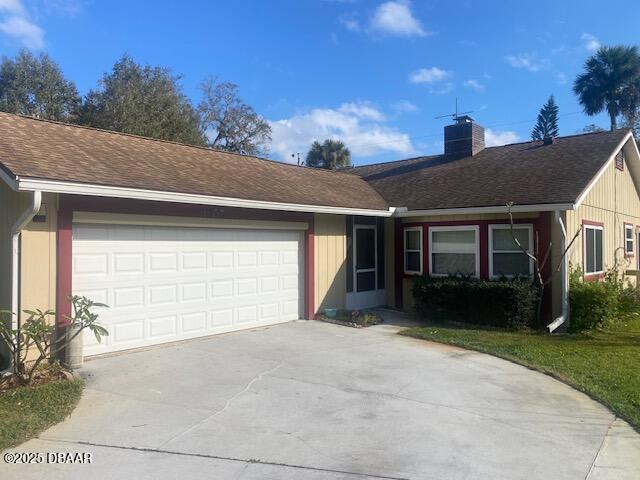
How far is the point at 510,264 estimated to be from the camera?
11664 mm

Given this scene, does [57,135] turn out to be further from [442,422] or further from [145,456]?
[442,422]

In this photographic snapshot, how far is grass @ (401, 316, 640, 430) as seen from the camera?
246 inches

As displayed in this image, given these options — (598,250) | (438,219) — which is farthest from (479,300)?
(598,250)

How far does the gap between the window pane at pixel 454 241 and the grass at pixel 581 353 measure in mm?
1977

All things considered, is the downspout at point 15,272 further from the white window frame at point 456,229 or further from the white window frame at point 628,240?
the white window frame at point 628,240

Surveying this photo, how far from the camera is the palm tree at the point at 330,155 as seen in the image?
1490 inches

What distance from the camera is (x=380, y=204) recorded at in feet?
44.3

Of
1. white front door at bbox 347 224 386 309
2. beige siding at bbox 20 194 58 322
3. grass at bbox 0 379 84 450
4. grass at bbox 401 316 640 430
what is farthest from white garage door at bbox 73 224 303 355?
grass at bbox 401 316 640 430

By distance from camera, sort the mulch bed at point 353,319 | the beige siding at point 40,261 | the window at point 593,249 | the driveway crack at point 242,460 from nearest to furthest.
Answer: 1. the driveway crack at point 242,460
2. the beige siding at point 40,261
3. the mulch bed at point 353,319
4. the window at point 593,249

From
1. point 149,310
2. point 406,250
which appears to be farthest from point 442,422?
point 406,250

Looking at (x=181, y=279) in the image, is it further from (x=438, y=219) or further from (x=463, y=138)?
(x=463, y=138)

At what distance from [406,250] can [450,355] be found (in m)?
5.27

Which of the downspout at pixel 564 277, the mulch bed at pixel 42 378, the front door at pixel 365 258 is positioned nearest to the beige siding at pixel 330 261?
the front door at pixel 365 258


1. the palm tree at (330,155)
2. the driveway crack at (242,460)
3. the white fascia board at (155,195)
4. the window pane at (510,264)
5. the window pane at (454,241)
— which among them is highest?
the palm tree at (330,155)
